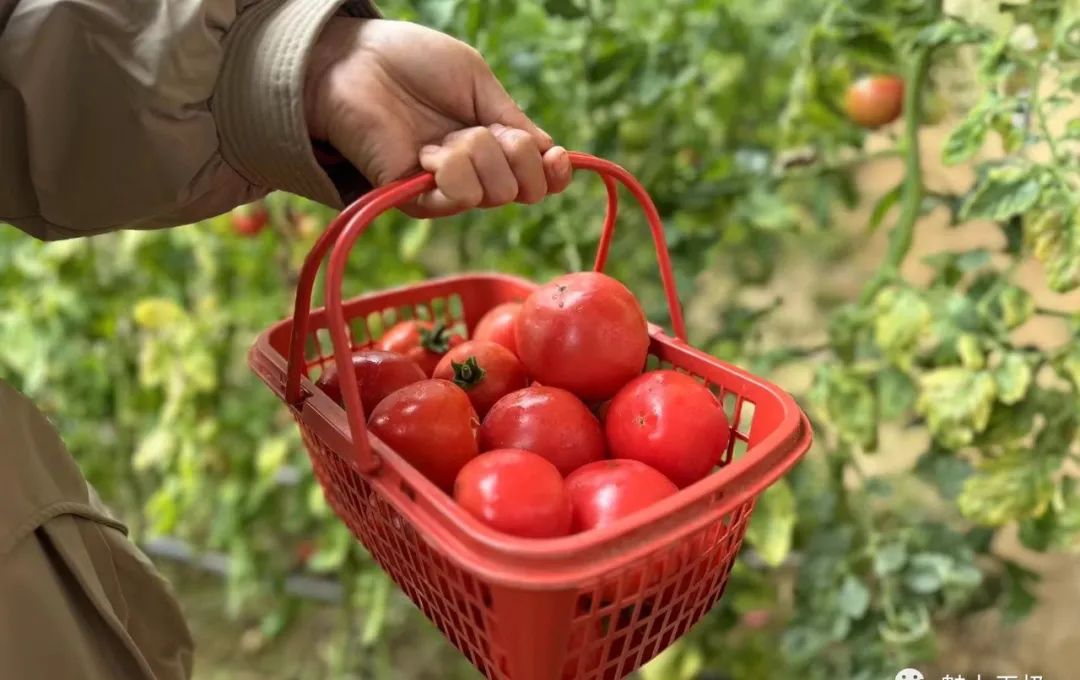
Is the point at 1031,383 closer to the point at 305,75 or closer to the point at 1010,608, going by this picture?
the point at 1010,608

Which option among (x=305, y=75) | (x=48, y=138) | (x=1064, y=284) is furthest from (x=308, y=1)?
(x=1064, y=284)

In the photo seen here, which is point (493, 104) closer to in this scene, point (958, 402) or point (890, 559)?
point (958, 402)

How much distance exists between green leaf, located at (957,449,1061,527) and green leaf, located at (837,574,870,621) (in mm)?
186

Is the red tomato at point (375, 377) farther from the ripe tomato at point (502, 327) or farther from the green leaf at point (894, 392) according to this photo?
the green leaf at point (894, 392)

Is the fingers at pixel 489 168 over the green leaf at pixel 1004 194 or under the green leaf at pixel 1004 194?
over

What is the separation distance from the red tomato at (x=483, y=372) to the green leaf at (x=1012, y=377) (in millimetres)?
580

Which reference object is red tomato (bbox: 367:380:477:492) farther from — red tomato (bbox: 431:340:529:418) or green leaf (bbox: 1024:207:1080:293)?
green leaf (bbox: 1024:207:1080:293)

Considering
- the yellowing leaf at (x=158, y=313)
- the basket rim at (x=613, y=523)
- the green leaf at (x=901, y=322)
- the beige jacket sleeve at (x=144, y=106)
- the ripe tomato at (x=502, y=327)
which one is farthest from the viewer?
the yellowing leaf at (x=158, y=313)

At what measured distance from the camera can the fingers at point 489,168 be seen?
0.58 metres

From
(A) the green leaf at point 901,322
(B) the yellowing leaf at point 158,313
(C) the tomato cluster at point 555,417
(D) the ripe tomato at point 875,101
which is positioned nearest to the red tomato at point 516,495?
(C) the tomato cluster at point 555,417

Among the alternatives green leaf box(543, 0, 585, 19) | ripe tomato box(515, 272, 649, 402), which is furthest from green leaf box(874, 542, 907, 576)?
green leaf box(543, 0, 585, 19)

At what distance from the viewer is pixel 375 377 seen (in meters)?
0.69

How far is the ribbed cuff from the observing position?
0.59m

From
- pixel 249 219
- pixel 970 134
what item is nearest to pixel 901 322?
pixel 970 134
